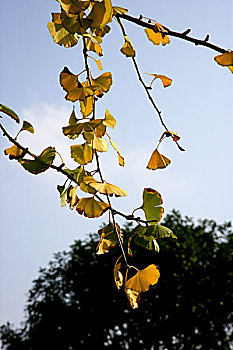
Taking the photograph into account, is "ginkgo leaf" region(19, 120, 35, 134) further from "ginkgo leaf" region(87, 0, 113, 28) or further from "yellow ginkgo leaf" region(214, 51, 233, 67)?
"yellow ginkgo leaf" region(214, 51, 233, 67)

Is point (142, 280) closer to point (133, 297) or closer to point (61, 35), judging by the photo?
point (133, 297)

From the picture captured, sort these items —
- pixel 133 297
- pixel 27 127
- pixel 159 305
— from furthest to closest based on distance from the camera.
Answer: pixel 159 305
pixel 27 127
pixel 133 297

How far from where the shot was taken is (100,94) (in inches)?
25.4

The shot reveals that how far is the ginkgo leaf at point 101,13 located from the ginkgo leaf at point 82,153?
5.7 inches

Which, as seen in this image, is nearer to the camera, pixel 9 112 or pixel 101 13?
pixel 101 13

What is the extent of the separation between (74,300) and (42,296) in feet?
1.57

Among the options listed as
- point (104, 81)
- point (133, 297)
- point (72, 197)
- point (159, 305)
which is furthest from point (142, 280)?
point (159, 305)

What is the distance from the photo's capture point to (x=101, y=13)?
1.64 feet

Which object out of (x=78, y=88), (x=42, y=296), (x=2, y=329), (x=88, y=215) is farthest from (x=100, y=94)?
(x=2, y=329)

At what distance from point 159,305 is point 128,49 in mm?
5262

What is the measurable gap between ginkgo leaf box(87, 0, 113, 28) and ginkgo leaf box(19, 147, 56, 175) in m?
0.17

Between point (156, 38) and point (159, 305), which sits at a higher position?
point (159, 305)

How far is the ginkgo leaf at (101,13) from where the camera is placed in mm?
499

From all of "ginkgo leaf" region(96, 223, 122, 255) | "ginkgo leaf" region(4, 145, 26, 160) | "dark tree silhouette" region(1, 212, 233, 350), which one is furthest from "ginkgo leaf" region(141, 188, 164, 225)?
"dark tree silhouette" region(1, 212, 233, 350)
